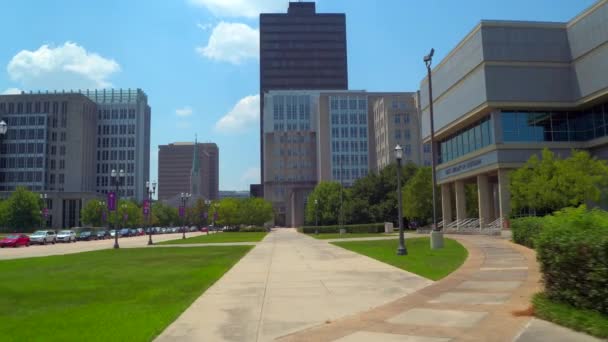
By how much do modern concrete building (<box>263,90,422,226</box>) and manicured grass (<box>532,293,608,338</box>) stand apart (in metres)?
111

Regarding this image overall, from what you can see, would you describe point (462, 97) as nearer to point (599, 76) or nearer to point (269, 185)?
point (599, 76)

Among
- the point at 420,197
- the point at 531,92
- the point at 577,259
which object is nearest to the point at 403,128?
the point at 420,197

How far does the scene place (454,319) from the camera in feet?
27.4

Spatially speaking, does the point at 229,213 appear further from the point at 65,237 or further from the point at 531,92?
the point at 531,92

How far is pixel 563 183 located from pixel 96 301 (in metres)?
34.2

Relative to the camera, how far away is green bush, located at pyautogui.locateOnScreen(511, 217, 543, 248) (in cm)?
2375

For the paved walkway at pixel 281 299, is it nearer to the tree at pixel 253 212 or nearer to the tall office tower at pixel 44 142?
the tree at pixel 253 212

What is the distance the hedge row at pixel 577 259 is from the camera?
23.0ft

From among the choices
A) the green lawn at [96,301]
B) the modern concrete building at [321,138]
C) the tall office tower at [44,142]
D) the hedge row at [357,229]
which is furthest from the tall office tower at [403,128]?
the green lawn at [96,301]

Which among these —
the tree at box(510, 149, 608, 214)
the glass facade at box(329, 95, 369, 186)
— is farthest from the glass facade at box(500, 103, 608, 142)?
the glass facade at box(329, 95, 369, 186)

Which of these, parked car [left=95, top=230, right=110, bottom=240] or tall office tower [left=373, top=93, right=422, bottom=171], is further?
tall office tower [left=373, top=93, right=422, bottom=171]

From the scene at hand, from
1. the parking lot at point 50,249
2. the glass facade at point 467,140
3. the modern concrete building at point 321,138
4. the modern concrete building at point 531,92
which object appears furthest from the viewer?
the modern concrete building at point 321,138

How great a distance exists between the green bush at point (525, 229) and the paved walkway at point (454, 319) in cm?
1180

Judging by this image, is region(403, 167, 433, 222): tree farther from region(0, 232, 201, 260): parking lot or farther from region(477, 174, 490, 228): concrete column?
region(0, 232, 201, 260): parking lot
